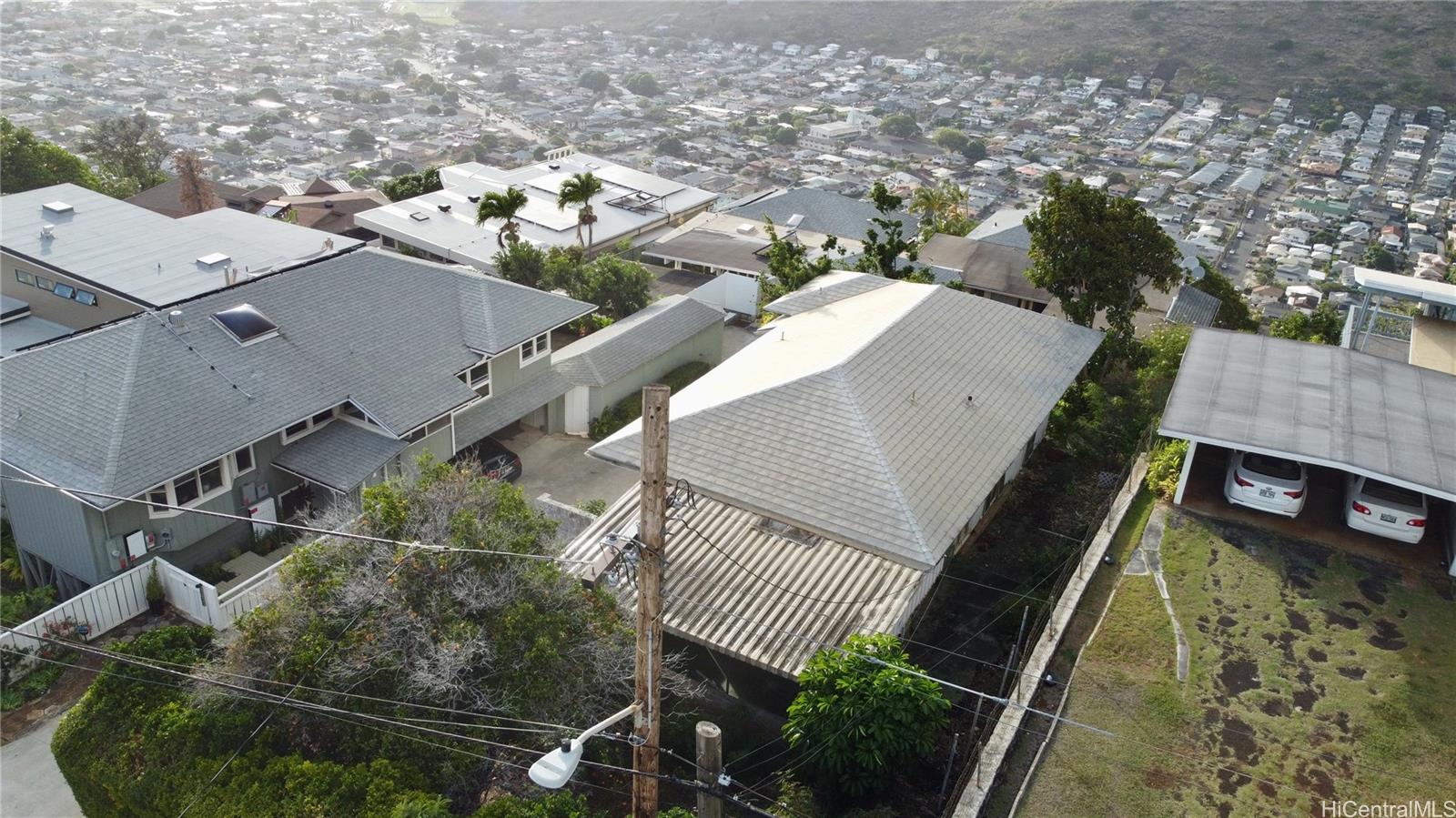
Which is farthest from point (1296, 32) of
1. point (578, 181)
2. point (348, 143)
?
point (578, 181)

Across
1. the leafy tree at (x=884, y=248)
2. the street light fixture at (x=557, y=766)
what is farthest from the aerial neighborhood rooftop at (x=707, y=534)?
the leafy tree at (x=884, y=248)

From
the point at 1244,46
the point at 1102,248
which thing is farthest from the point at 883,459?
the point at 1244,46

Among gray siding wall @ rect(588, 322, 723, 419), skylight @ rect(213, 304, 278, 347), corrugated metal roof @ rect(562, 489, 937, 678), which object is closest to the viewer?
corrugated metal roof @ rect(562, 489, 937, 678)

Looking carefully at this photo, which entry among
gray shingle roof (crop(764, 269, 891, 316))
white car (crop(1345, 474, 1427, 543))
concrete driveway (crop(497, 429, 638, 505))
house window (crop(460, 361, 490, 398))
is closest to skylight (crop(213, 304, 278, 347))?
house window (crop(460, 361, 490, 398))

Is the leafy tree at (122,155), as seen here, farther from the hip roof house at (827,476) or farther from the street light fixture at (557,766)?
the street light fixture at (557,766)

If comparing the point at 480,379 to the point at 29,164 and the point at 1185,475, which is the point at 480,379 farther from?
the point at 29,164

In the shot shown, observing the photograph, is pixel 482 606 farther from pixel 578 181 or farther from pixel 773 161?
pixel 773 161

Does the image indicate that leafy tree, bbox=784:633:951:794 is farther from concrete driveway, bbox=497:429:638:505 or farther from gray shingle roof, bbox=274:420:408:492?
gray shingle roof, bbox=274:420:408:492
